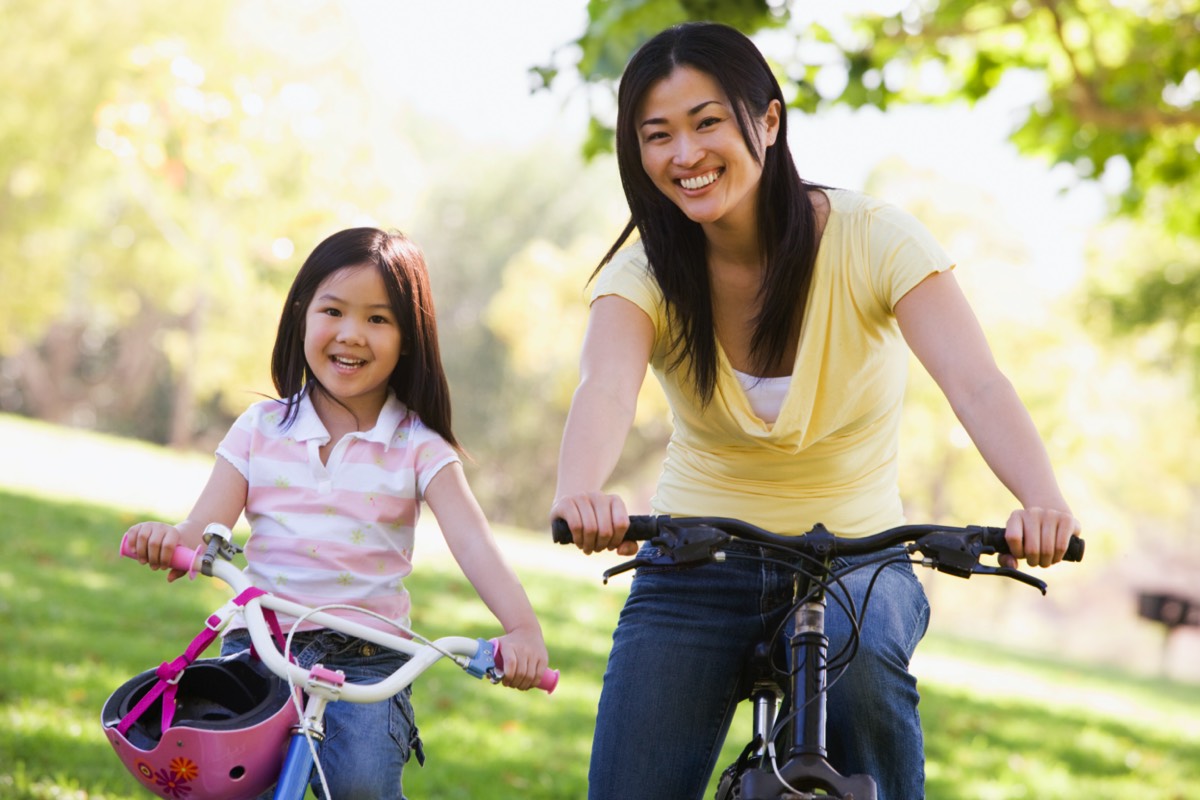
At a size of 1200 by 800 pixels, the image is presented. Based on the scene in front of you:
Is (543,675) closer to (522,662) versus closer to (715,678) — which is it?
(522,662)

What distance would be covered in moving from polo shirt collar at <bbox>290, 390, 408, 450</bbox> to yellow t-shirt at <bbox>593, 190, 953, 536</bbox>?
601mm

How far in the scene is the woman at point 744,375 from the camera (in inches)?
107

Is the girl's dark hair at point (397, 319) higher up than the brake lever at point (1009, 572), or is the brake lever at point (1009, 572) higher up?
the girl's dark hair at point (397, 319)

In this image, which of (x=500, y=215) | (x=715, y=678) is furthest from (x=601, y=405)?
(x=500, y=215)

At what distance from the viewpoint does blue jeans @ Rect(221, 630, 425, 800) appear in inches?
106

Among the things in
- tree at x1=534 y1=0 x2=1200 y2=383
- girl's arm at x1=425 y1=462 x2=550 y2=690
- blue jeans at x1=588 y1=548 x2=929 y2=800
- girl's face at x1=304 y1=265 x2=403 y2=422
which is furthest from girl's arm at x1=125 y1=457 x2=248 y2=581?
tree at x1=534 y1=0 x2=1200 y2=383

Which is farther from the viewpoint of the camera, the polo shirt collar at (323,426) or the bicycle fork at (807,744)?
the polo shirt collar at (323,426)

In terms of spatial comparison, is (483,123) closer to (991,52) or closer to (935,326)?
(991,52)

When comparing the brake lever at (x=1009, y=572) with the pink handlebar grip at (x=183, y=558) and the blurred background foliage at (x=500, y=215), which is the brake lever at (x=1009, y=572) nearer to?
the pink handlebar grip at (x=183, y=558)

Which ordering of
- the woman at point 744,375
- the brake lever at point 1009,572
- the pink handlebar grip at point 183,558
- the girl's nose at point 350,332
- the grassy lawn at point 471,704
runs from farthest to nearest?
1. the grassy lawn at point 471,704
2. the girl's nose at point 350,332
3. the woman at point 744,375
4. the pink handlebar grip at point 183,558
5. the brake lever at point 1009,572

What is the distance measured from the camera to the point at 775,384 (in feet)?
9.71

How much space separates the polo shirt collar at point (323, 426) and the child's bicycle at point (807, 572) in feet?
2.79

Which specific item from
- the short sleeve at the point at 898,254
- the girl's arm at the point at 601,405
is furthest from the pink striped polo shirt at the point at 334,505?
the short sleeve at the point at 898,254

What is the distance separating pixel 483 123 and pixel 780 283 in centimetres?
3590
